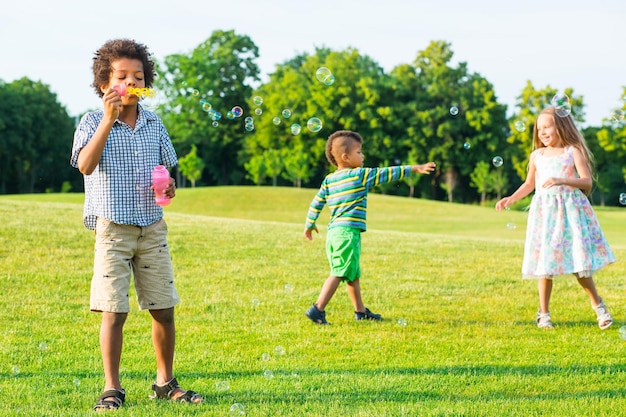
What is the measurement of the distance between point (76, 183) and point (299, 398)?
57.0m

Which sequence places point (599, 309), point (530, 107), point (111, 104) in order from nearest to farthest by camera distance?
point (111, 104)
point (599, 309)
point (530, 107)

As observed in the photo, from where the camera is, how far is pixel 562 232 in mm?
6473

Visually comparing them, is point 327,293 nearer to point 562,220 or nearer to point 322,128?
point 562,220

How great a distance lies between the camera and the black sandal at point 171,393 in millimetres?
4074

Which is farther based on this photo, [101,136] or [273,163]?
[273,163]

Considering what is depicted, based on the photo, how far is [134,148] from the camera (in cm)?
416

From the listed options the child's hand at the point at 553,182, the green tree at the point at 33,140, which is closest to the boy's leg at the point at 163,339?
the child's hand at the point at 553,182

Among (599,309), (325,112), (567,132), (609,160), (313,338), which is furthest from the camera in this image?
(325,112)

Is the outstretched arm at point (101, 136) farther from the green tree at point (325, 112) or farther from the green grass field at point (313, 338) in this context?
the green tree at point (325, 112)

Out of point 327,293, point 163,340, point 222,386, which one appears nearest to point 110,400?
point 163,340

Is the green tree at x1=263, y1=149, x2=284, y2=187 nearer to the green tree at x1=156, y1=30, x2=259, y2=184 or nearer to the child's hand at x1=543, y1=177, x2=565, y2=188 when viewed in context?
the green tree at x1=156, y1=30, x2=259, y2=184

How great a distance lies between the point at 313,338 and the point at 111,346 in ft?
6.74

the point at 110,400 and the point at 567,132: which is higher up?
the point at 567,132

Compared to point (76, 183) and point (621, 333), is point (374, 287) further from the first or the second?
point (76, 183)
